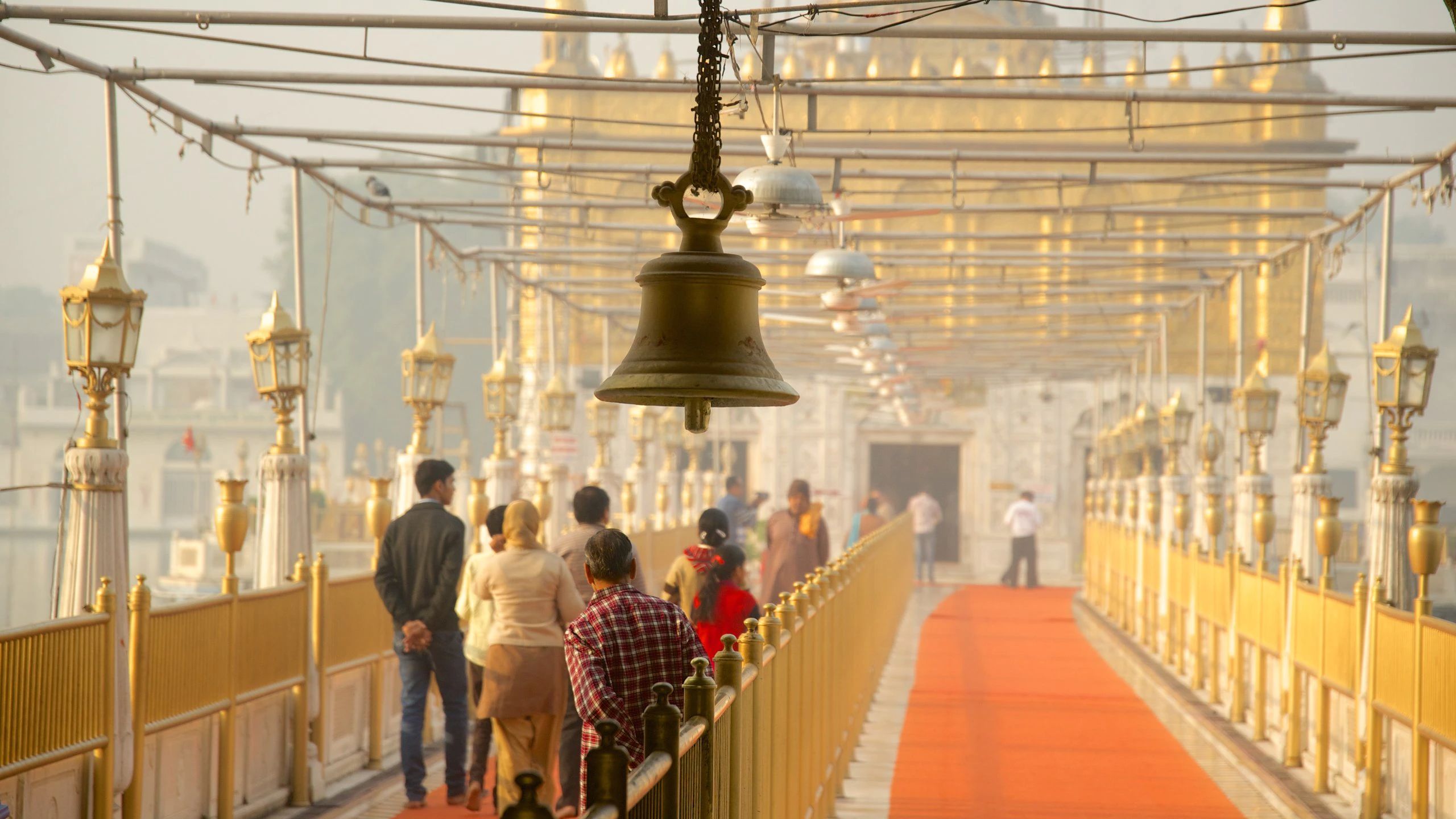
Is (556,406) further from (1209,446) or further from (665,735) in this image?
(665,735)

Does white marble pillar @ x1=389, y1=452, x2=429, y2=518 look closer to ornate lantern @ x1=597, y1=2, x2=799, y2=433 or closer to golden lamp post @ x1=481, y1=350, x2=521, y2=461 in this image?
golden lamp post @ x1=481, y1=350, x2=521, y2=461

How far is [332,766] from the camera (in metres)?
8.85

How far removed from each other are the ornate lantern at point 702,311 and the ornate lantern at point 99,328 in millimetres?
4005

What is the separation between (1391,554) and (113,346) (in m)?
7.69

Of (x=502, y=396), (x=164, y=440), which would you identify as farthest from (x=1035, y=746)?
(x=164, y=440)

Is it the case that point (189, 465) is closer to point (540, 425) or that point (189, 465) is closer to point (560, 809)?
point (540, 425)

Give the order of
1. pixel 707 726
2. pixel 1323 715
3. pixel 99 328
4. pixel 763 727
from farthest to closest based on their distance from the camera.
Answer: pixel 1323 715
pixel 99 328
pixel 763 727
pixel 707 726

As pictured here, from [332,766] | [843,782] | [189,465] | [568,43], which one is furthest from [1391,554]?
[189,465]

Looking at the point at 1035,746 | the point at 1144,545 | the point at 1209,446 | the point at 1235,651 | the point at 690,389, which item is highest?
the point at 690,389

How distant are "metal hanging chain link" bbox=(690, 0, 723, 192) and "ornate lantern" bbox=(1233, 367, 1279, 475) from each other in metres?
12.7

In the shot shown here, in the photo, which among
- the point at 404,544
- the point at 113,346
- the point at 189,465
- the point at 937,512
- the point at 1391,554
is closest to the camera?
the point at 113,346

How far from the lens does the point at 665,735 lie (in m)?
3.12

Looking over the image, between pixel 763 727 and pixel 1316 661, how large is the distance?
18.7ft

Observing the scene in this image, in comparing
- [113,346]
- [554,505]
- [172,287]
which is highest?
[172,287]
